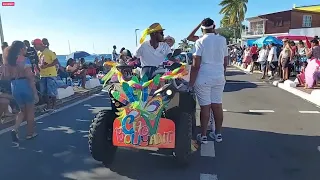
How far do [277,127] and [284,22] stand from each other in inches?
1903

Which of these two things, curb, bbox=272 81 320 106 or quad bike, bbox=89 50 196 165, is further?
curb, bbox=272 81 320 106

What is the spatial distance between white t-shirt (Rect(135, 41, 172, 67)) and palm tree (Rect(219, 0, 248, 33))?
54710 millimetres

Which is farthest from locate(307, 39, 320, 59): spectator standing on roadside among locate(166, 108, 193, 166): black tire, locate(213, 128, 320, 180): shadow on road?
locate(166, 108, 193, 166): black tire

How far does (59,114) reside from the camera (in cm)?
805

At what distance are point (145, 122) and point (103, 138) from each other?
2.11 ft

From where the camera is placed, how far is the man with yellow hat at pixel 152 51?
16.0 ft

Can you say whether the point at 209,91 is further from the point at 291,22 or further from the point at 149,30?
the point at 291,22

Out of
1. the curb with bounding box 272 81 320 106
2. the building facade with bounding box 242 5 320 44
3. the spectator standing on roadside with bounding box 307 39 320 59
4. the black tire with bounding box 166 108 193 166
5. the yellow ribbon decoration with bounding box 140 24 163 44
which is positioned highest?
the building facade with bounding box 242 5 320 44

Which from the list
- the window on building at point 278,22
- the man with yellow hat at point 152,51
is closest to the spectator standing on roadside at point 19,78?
the man with yellow hat at point 152,51

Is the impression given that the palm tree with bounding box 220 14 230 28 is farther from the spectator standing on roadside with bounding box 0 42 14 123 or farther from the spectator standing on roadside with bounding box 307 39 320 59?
the spectator standing on roadside with bounding box 0 42 14 123

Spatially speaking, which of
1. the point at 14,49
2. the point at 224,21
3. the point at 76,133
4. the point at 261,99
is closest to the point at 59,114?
the point at 76,133

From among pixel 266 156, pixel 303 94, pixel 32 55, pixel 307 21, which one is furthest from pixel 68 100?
pixel 307 21

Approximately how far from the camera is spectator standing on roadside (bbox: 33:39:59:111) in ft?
26.0

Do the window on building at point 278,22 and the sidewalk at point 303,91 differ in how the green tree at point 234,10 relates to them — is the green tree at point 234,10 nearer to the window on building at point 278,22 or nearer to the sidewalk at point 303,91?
the window on building at point 278,22
